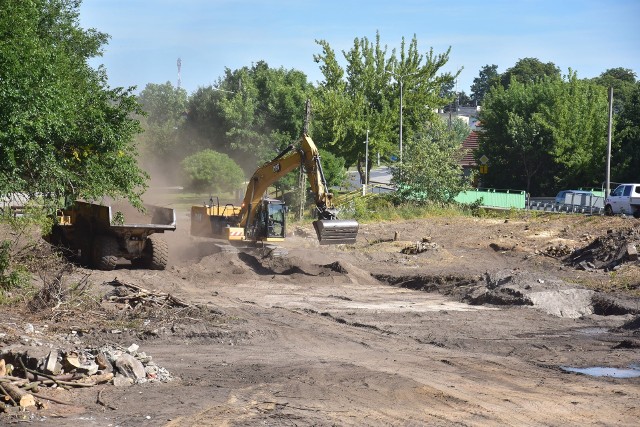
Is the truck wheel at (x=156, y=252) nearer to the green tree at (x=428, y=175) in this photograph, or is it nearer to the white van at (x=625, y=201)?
the green tree at (x=428, y=175)

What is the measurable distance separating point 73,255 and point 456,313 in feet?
36.4

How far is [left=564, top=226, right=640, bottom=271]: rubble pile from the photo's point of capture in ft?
89.9

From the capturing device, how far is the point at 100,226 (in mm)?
23812

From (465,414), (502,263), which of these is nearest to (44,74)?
(465,414)

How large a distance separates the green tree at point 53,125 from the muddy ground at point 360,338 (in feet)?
7.91

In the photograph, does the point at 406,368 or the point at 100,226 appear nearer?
the point at 406,368

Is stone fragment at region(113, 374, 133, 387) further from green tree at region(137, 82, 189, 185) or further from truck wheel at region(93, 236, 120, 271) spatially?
green tree at region(137, 82, 189, 185)

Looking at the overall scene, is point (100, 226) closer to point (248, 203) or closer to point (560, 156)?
point (248, 203)

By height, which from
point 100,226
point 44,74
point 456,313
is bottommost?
Result: point 456,313

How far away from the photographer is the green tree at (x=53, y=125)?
53.7 ft

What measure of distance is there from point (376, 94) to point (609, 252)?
1336 inches

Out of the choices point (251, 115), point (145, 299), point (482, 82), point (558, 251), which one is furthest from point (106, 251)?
point (482, 82)

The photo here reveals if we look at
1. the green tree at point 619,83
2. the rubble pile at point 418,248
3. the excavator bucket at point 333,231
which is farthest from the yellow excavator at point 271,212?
the green tree at point 619,83

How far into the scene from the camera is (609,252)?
28.4 meters
